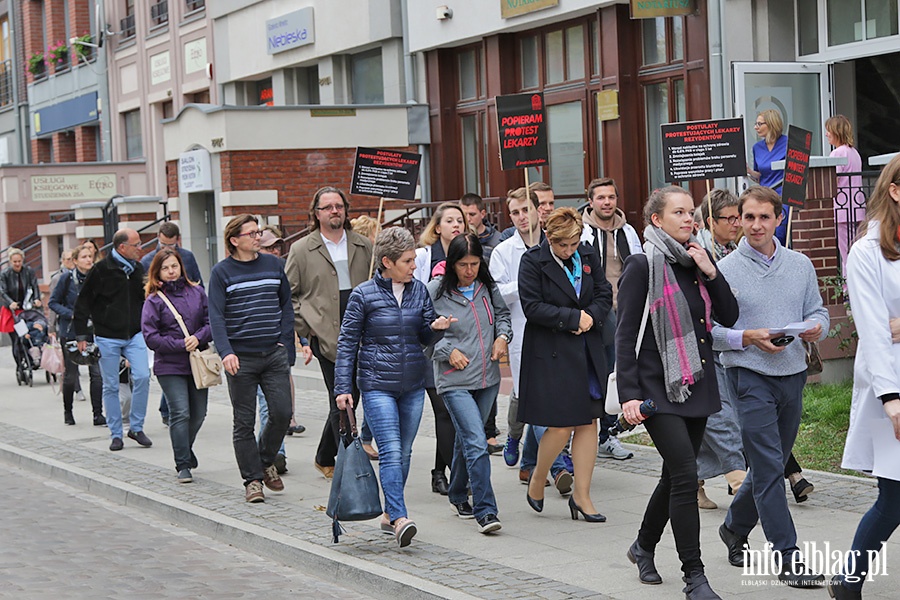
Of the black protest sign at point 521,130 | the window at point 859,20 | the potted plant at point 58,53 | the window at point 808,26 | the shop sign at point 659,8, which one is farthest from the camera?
the potted plant at point 58,53

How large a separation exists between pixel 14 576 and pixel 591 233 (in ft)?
15.0

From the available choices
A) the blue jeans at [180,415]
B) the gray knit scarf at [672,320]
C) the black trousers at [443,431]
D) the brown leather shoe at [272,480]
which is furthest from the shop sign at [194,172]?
the gray knit scarf at [672,320]

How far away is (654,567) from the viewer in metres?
6.87

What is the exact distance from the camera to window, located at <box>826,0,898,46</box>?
15.3 m

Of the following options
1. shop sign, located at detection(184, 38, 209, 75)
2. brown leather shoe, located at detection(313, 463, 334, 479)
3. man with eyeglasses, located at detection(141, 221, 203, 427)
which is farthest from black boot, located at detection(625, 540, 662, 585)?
shop sign, located at detection(184, 38, 209, 75)

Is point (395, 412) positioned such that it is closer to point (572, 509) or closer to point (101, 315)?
point (572, 509)

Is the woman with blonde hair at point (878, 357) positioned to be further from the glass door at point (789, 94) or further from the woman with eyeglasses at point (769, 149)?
the glass door at point (789, 94)

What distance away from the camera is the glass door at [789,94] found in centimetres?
1534

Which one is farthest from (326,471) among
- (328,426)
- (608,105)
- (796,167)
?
(608,105)

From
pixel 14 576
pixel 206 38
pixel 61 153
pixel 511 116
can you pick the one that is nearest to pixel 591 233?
pixel 511 116

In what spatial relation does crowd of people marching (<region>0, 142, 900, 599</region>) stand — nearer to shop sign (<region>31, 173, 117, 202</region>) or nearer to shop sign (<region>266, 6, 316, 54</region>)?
shop sign (<region>266, 6, 316, 54</region>)

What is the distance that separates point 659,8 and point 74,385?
811 cm

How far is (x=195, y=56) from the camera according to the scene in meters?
30.1

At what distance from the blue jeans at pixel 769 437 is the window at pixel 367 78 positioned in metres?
17.9
